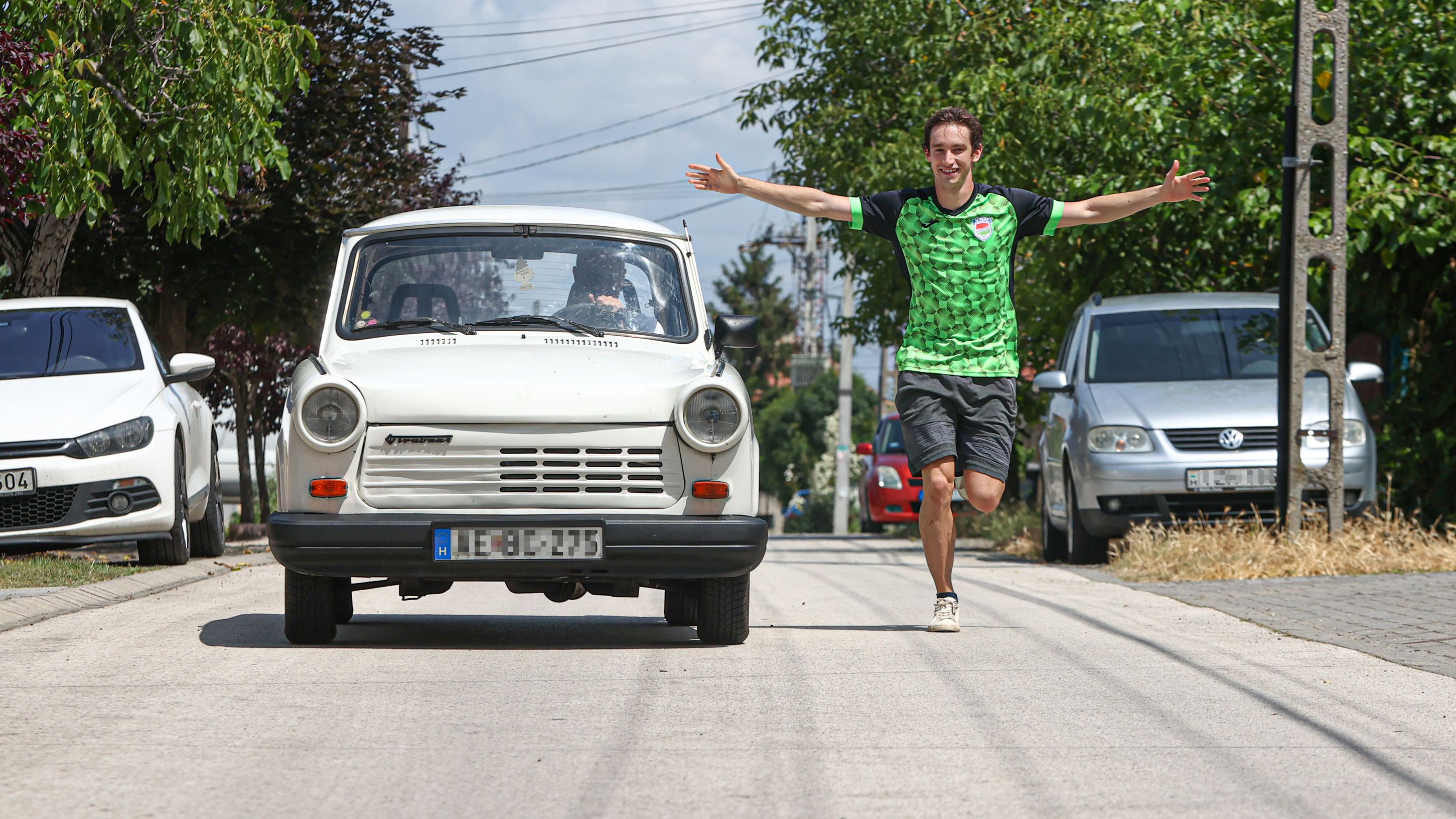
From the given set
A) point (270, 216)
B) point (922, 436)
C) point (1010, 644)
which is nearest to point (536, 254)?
point (922, 436)

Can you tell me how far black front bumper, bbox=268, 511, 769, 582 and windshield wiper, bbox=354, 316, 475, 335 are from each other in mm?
1113

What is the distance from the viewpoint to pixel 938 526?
25.5 ft

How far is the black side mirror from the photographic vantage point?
756 cm

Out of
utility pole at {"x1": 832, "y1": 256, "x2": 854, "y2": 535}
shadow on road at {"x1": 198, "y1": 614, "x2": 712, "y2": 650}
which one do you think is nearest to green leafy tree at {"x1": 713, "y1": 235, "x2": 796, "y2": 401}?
utility pole at {"x1": 832, "y1": 256, "x2": 854, "y2": 535}

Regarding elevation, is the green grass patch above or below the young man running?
below

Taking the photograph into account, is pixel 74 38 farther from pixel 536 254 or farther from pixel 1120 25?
pixel 1120 25

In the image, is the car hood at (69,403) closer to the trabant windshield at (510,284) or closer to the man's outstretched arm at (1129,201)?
the trabant windshield at (510,284)

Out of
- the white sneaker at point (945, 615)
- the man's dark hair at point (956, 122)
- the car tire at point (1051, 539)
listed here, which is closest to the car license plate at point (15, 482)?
the white sneaker at point (945, 615)

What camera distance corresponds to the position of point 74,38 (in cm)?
1254

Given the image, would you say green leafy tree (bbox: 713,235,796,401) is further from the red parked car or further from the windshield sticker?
the windshield sticker

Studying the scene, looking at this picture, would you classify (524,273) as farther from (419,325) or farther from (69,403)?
(69,403)

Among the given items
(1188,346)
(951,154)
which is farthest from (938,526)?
(1188,346)

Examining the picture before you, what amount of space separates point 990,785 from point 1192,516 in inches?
329

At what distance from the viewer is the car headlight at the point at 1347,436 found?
1205cm
